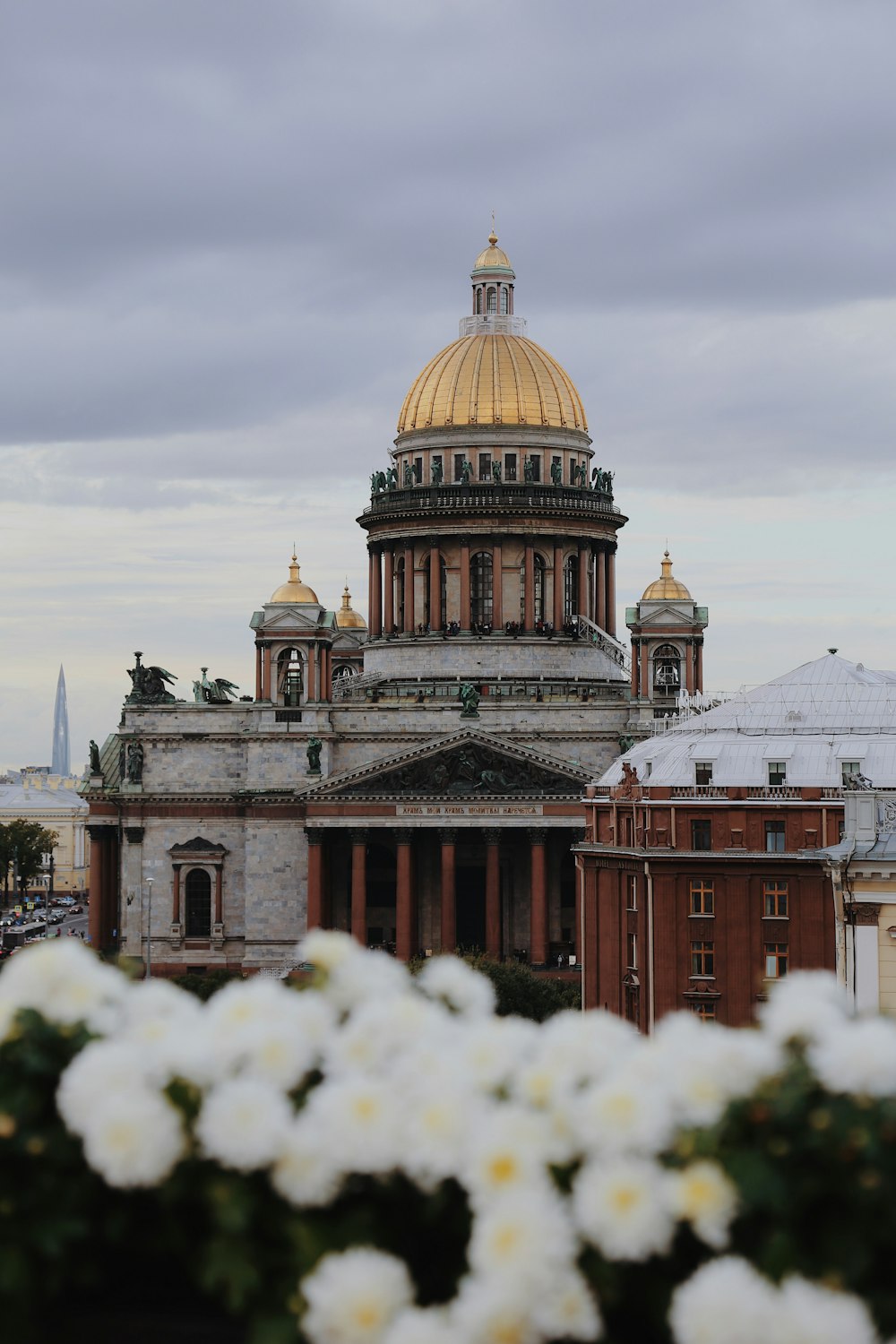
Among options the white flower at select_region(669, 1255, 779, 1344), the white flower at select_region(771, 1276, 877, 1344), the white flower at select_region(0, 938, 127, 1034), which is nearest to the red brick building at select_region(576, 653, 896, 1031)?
the white flower at select_region(0, 938, 127, 1034)

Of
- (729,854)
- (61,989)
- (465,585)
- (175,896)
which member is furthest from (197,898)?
(61,989)

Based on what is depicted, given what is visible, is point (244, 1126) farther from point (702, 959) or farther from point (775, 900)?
point (702, 959)

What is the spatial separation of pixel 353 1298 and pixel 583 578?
134 m

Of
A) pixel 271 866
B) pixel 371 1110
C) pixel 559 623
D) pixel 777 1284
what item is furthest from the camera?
pixel 559 623

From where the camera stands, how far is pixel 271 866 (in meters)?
128

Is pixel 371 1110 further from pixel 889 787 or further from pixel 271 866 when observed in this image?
pixel 271 866

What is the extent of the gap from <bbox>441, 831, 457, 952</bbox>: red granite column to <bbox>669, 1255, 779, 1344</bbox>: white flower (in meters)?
110

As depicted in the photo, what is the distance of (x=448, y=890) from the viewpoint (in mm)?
124125

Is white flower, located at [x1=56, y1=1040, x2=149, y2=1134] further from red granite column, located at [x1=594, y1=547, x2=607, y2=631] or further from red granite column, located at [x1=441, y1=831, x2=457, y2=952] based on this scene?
red granite column, located at [x1=594, y1=547, x2=607, y2=631]

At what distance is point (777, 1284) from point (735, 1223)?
1.75 feet

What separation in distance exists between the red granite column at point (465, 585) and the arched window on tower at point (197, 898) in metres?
23.1

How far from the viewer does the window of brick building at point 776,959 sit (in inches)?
3095

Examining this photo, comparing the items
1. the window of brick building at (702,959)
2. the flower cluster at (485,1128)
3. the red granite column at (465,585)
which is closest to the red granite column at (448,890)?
the red granite column at (465,585)

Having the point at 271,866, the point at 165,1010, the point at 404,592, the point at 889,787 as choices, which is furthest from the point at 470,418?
the point at 165,1010
